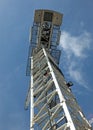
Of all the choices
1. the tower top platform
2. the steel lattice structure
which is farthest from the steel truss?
the tower top platform

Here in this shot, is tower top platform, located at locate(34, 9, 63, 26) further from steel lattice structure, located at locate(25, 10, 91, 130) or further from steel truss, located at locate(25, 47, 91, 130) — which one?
steel truss, located at locate(25, 47, 91, 130)

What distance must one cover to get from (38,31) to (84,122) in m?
21.1

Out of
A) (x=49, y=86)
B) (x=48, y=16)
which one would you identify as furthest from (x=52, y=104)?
(x=48, y=16)

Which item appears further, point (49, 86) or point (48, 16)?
point (48, 16)

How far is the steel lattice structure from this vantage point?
1834 cm

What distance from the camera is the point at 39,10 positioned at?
3766 centimetres

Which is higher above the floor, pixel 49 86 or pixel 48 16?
Result: pixel 48 16

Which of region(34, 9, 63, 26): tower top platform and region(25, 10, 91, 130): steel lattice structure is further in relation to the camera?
region(34, 9, 63, 26): tower top platform

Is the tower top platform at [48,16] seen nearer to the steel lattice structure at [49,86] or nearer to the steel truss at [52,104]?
the steel lattice structure at [49,86]

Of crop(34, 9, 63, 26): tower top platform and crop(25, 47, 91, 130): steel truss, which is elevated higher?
crop(34, 9, 63, 26): tower top platform

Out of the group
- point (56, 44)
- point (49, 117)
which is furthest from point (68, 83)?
point (56, 44)

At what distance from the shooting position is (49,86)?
22.9m

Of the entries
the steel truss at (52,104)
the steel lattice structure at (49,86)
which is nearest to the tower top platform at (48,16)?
the steel lattice structure at (49,86)

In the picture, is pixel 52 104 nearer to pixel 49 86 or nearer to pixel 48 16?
pixel 49 86
